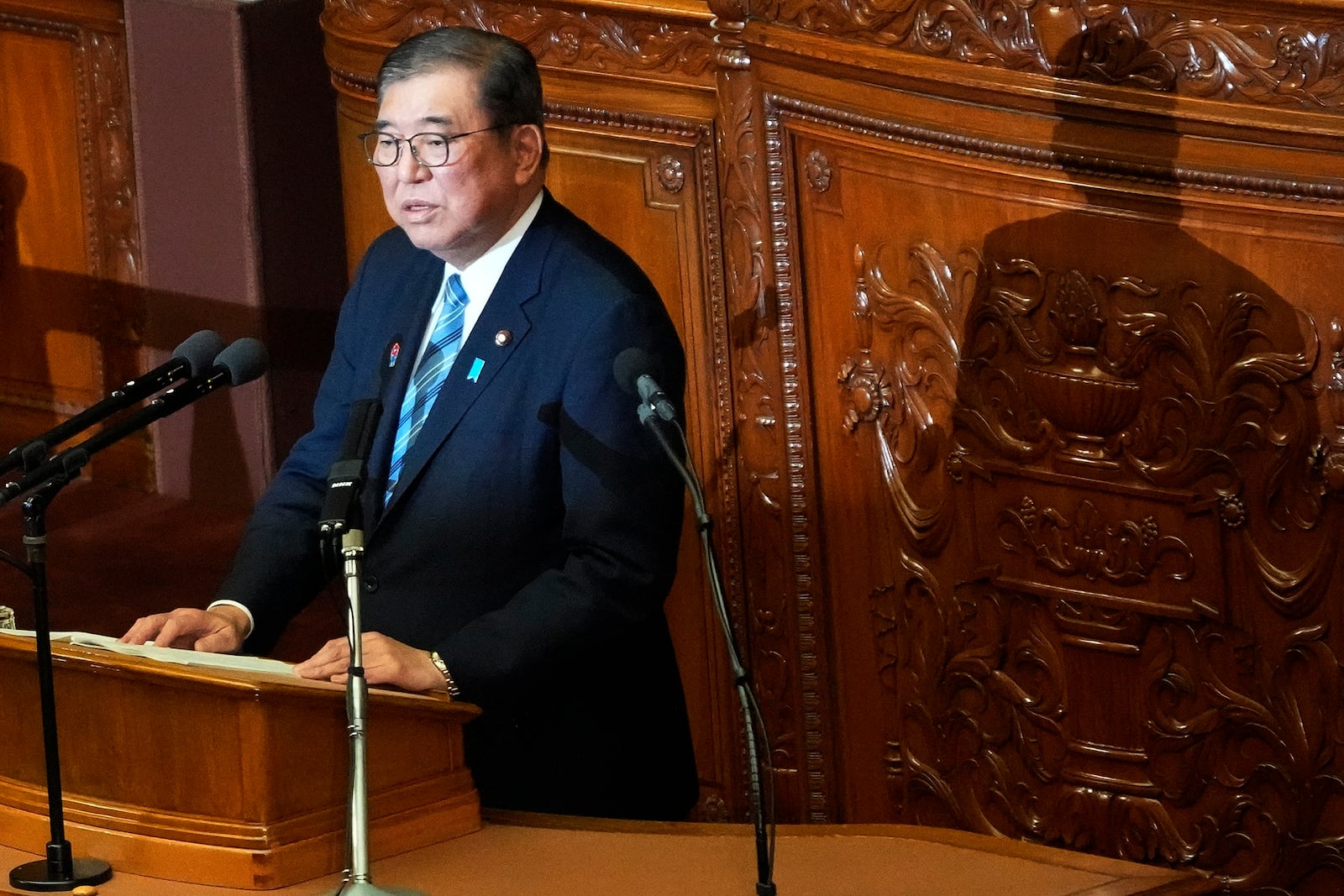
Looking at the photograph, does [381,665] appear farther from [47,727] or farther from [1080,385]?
→ [1080,385]

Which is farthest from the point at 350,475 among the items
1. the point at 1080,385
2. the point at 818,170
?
the point at 818,170

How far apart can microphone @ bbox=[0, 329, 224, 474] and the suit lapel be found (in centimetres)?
52

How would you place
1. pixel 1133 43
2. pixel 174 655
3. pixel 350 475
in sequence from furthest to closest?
pixel 1133 43 → pixel 174 655 → pixel 350 475

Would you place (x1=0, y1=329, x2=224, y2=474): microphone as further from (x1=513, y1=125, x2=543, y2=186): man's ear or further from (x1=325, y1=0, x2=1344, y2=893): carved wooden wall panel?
(x1=325, y1=0, x2=1344, y2=893): carved wooden wall panel

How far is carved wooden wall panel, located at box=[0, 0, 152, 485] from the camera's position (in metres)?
6.25

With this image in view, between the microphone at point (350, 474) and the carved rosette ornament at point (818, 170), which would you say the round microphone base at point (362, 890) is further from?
the carved rosette ornament at point (818, 170)

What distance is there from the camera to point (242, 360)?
9.08ft

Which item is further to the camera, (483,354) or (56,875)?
(483,354)

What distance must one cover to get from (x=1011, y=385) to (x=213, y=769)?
74.9 inches

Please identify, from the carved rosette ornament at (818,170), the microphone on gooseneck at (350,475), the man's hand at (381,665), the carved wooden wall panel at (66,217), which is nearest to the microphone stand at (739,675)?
the microphone on gooseneck at (350,475)

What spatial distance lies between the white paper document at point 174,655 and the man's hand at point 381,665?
4cm

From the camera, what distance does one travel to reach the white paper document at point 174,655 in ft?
8.59

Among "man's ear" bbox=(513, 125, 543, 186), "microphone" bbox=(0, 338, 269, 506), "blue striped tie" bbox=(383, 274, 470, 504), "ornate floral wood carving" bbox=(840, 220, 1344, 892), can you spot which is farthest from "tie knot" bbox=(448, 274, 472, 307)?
"ornate floral wood carving" bbox=(840, 220, 1344, 892)

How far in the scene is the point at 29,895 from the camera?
2.48m
